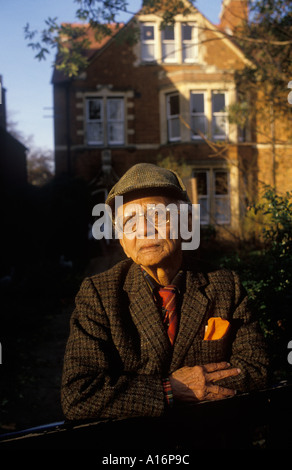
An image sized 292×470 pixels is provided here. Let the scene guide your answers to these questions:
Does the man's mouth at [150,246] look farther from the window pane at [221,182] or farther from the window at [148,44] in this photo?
the window at [148,44]

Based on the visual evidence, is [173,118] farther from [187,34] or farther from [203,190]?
[187,34]

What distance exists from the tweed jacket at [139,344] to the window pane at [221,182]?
52.5 feet

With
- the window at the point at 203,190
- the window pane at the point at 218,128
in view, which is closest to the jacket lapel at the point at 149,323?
the window at the point at 203,190

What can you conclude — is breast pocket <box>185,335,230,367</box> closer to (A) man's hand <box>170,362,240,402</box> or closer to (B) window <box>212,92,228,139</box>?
(A) man's hand <box>170,362,240,402</box>

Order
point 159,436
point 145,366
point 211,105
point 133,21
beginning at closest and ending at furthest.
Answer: point 159,436
point 145,366
point 133,21
point 211,105

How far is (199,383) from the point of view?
5.79 feet

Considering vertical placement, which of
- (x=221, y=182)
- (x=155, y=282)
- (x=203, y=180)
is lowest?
(x=155, y=282)

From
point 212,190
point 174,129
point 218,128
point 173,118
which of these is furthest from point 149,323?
point 218,128

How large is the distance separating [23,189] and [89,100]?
19.2ft

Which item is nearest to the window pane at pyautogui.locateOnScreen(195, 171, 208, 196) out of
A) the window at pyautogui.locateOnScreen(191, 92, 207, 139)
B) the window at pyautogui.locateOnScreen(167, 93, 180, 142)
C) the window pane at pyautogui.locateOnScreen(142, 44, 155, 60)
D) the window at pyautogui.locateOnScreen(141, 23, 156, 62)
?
the window at pyautogui.locateOnScreen(191, 92, 207, 139)

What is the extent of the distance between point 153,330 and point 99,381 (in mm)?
339
